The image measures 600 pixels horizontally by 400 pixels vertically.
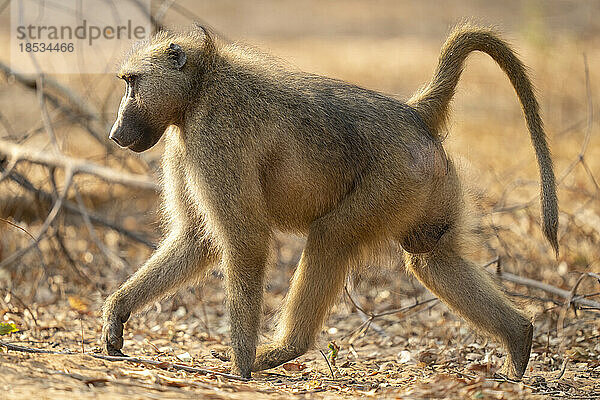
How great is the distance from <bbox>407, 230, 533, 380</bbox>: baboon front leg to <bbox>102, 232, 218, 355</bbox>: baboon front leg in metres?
0.98

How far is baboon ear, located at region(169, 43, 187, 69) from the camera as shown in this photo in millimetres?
3305

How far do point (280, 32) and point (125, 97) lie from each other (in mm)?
12201

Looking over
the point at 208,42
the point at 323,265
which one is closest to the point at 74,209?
the point at 208,42

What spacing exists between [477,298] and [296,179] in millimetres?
941

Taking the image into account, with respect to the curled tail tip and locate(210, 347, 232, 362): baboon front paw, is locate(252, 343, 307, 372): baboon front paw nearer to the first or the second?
locate(210, 347, 232, 362): baboon front paw

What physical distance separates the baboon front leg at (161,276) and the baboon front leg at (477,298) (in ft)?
3.22

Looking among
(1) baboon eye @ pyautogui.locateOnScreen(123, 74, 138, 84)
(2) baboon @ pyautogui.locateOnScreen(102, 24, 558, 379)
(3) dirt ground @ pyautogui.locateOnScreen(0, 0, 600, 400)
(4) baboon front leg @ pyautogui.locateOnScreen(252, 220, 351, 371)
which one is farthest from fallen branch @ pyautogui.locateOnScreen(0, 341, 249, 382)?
(1) baboon eye @ pyautogui.locateOnScreen(123, 74, 138, 84)

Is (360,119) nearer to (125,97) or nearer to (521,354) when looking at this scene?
(125,97)

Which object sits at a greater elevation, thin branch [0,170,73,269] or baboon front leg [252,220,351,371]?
thin branch [0,170,73,269]

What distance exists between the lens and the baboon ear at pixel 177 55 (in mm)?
3305

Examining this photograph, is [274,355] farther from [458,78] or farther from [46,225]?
[46,225]

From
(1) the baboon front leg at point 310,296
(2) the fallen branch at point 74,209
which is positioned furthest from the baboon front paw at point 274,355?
(2) the fallen branch at point 74,209

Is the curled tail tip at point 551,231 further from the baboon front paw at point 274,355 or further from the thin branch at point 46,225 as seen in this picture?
the thin branch at point 46,225

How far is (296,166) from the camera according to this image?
10.8ft
